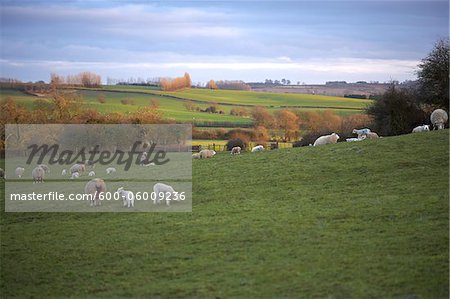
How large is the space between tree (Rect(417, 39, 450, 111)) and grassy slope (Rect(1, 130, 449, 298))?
19.6 metres

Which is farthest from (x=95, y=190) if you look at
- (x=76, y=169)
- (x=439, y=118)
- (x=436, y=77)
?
(x=436, y=77)

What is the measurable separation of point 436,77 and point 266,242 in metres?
31.8

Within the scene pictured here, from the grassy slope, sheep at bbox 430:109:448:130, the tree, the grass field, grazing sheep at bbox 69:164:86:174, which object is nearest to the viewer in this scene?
the grassy slope

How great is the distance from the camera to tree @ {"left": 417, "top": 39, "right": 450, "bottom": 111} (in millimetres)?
39969

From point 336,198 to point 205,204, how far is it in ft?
15.4

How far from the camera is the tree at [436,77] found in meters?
40.0

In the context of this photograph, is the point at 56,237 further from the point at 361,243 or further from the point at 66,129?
the point at 66,129

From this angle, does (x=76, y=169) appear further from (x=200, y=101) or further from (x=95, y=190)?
(x=200, y=101)

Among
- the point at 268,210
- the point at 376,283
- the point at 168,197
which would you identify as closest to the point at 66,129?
the point at 168,197

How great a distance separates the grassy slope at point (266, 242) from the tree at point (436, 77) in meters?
19.6

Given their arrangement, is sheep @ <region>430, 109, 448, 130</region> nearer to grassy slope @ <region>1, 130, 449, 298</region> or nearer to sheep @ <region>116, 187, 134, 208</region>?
grassy slope @ <region>1, 130, 449, 298</region>

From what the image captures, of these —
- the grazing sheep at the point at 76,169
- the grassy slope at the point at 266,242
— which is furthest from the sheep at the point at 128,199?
the grazing sheep at the point at 76,169

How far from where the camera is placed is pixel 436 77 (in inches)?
1592

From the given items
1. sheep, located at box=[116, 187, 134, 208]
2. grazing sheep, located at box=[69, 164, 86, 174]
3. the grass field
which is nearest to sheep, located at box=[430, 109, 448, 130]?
sheep, located at box=[116, 187, 134, 208]
